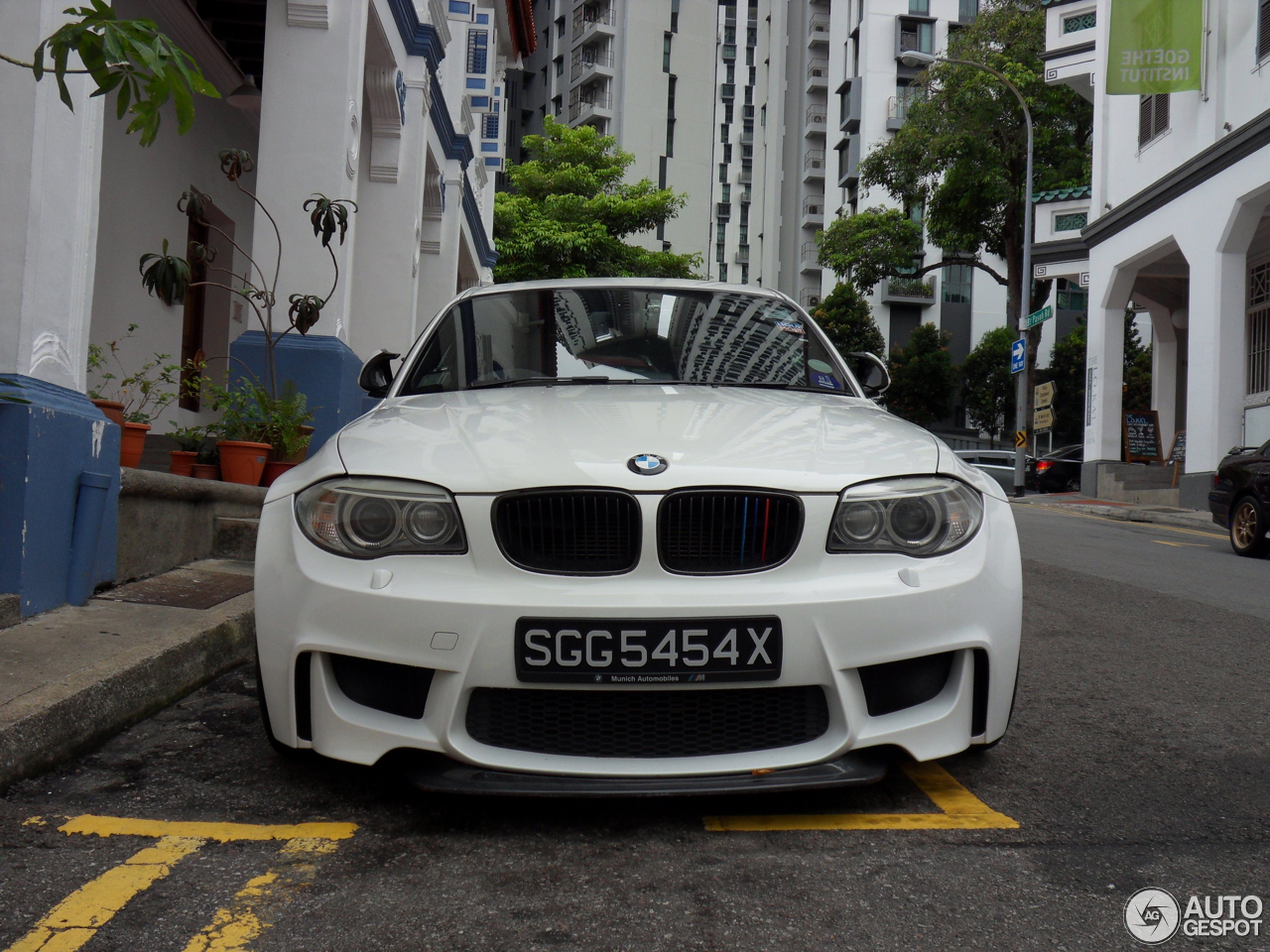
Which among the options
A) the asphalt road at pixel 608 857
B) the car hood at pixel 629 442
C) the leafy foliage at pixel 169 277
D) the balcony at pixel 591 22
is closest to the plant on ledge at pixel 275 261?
the leafy foliage at pixel 169 277

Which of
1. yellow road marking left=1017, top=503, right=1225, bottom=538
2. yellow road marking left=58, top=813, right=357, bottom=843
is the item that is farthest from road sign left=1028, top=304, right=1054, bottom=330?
yellow road marking left=58, top=813, right=357, bottom=843

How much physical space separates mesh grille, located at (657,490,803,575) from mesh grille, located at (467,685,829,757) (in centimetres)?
29

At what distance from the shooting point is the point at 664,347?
3.97 m

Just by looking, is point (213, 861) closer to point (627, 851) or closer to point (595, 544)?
point (627, 851)

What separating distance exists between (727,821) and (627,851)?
0.29m

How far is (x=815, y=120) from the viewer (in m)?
60.1

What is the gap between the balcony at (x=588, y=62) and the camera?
203 feet

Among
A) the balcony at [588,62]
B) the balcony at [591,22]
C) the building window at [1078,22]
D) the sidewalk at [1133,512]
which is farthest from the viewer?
the balcony at [588,62]

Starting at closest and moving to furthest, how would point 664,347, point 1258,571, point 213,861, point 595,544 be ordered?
point 213,861 → point 595,544 → point 664,347 → point 1258,571

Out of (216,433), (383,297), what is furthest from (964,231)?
(216,433)

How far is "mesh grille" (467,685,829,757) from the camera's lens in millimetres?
2477

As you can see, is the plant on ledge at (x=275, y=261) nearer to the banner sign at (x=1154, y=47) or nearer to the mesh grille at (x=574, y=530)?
the mesh grille at (x=574, y=530)

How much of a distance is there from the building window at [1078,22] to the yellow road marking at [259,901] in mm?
28069

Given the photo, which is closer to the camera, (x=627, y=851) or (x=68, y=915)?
(x=68, y=915)
